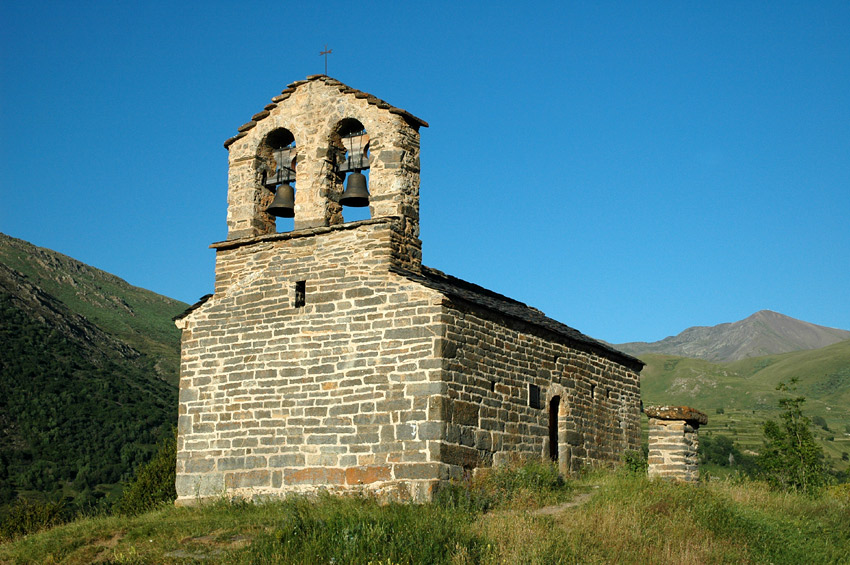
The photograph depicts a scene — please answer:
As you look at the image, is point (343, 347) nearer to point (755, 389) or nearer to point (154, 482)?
point (154, 482)

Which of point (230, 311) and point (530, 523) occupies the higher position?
point (230, 311)

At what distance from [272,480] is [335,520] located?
3.54m

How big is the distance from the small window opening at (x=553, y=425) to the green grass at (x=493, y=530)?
1808 mm

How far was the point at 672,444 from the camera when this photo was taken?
47.7 ft

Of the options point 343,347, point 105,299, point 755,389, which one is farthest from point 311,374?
point 755,389

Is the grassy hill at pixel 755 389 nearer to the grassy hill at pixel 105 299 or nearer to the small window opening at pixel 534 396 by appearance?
the grassy hill at pixel 105 299

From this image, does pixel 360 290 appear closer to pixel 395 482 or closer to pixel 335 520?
pixel 395 482

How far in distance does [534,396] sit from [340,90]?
21.3 ft

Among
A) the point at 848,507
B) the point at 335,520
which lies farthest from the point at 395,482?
the point at 848,507

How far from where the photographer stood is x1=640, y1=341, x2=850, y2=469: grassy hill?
62344mm

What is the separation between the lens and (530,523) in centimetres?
1140

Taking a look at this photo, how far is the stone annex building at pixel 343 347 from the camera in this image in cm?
1384

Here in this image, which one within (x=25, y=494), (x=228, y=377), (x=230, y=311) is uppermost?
(x=230, y=311)

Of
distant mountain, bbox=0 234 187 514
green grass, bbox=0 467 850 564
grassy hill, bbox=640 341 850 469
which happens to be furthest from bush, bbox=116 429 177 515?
grassy hill, bbox=640 341 850 469
